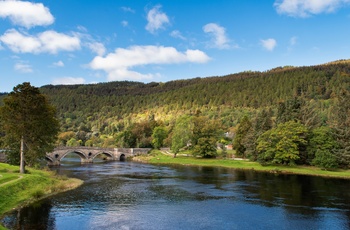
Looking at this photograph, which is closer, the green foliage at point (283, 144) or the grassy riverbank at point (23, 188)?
the grassy riverbank at point (23, 188)

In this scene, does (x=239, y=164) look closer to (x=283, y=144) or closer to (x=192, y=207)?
(x=283, y=144)

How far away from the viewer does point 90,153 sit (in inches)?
5002

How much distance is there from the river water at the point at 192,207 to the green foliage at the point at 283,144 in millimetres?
22695

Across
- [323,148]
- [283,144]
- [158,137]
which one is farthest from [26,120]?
[158,137]

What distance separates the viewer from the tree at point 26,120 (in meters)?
55.4

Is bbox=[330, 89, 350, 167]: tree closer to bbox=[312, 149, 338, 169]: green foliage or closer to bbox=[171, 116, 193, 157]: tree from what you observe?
bbox=[312, 149, 338, 169]: green foliage

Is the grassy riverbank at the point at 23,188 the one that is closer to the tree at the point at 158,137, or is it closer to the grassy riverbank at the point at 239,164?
the grassy riverbank at the point at 239,164

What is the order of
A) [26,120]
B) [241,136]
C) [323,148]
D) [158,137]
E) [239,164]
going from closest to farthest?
[26,120], [323,148], [239,164], [241,136], [158,137]

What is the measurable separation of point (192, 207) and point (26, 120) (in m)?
32.5

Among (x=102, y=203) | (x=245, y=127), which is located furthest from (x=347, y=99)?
(x=102, y=203)

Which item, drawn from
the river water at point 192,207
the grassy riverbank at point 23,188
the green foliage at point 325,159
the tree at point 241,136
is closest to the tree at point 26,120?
the grassy riverbank at point 23,188

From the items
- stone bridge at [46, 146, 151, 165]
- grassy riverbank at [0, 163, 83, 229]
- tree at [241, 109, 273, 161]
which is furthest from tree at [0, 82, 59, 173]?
tree at [241, 109, 273, 161]

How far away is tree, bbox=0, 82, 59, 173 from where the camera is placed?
182 feet

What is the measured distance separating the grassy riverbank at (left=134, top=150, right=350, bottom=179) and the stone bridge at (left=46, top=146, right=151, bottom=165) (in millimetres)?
10509
